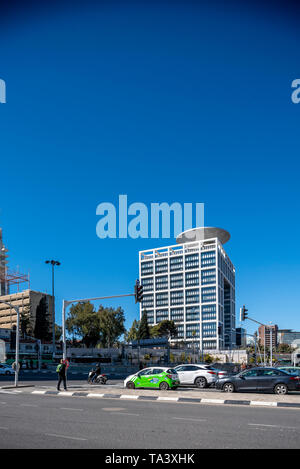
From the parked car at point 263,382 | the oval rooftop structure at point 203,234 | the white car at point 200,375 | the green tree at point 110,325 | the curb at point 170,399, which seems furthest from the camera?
the oval rooftop structure at point 203,234

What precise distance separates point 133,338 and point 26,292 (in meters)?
35.9

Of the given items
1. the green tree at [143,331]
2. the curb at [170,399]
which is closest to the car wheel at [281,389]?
the curb at [170,399]

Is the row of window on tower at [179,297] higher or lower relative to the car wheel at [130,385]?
higher

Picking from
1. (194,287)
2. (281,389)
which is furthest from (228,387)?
(194,287)

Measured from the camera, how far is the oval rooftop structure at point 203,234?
187m

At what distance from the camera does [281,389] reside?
2330 cm

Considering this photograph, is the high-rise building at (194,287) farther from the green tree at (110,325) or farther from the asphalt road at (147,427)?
the asphalt road at (147,427)

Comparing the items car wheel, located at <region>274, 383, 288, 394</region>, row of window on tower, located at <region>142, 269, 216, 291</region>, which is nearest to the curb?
car wheel, located at <region>274, 383, 288, 394</region>

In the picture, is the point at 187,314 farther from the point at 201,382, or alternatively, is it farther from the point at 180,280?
the point at 201,382

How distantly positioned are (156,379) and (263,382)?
6568 mm

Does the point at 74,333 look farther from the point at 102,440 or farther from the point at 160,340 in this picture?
the point at 102,440

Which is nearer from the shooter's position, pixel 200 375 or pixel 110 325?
pixel 200 375

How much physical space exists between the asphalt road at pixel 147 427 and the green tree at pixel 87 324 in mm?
102894

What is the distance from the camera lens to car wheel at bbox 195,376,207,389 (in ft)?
95.3
